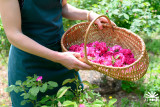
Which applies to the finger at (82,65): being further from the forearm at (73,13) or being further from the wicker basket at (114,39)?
the forearm at (73,13)

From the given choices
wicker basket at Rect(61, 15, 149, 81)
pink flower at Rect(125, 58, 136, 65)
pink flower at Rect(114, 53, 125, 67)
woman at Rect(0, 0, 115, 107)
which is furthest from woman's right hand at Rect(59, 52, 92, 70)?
pink flower at Rect(125, 58, 136, 65)

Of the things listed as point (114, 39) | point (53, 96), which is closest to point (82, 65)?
point (53, 96)

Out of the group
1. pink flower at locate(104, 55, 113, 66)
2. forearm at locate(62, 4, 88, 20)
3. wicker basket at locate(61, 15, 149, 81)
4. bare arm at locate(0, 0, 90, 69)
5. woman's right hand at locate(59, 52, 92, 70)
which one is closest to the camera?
bare arm at locate(0, 0, 90, 69)

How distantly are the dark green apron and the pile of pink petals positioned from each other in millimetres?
204

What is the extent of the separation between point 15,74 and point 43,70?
0.20m

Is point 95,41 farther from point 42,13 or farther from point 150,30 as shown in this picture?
point 150,30

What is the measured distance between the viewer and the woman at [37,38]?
1.11 metres

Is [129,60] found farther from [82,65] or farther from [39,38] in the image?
[39,38]

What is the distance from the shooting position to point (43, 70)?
1452 mm

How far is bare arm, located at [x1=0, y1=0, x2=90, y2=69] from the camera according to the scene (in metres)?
1.06

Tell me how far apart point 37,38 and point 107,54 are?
60 centimetres

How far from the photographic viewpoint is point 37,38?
4.40ft

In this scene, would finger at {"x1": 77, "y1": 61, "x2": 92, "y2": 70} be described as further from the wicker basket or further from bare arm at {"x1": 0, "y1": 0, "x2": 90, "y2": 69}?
the wicker basket

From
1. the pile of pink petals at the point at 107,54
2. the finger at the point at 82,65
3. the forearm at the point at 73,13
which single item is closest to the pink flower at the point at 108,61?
the pile of pink petals at the point at 107,54
